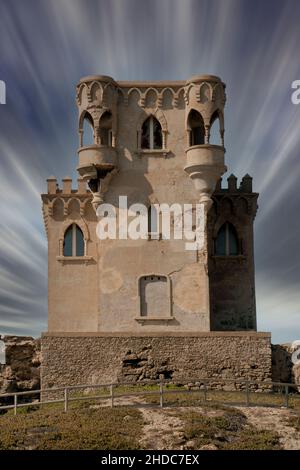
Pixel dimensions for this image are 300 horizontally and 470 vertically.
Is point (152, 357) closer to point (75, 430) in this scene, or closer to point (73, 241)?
point (73, 241)

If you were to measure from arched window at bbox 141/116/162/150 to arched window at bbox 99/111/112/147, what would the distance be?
1.62m

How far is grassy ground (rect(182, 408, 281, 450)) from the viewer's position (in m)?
24.2

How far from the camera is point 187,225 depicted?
129 ft

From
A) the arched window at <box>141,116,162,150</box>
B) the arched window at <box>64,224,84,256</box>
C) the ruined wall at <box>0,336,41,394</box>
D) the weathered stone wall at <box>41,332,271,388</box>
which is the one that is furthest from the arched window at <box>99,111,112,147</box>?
the ruined wall at <box>0,336,41,394</box>

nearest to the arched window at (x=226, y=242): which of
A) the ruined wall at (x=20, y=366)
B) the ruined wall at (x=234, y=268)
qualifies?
the ruined wall at (x=234, y=268)

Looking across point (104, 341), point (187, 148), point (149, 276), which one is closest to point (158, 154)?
point (187, 148)

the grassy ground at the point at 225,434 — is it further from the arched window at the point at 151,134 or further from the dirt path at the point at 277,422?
the arched window at the point at 151,134

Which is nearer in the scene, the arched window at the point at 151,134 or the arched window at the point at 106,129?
the arched window at the point at 106,129

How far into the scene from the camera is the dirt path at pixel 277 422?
25.0 meters

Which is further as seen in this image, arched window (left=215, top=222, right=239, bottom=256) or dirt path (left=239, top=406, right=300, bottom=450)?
arched window (left=215, top=222, right=239, bottom=256)

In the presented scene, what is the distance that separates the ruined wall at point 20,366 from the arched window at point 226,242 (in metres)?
11.4

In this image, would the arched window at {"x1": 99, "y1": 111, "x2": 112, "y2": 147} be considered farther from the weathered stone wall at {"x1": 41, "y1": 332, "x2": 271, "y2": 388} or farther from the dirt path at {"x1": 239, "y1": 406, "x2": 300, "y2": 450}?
the dirt path at {"x1": 239, "y1": 406, "x2": 300, "y2": 450}

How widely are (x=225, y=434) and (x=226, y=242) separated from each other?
66.7ft

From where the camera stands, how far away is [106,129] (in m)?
40.8
